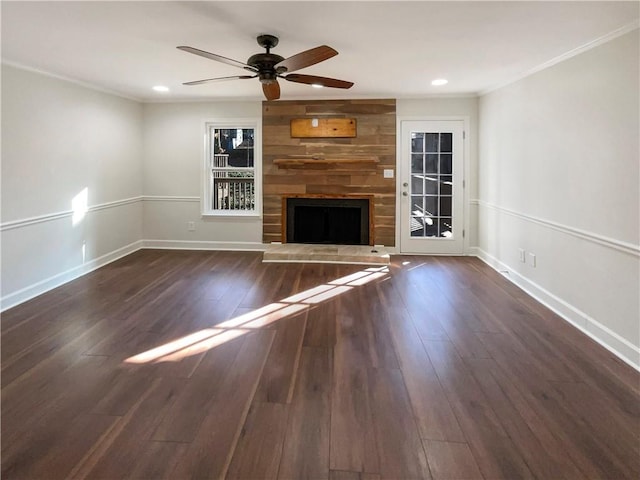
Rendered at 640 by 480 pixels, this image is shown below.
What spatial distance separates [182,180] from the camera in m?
6.42

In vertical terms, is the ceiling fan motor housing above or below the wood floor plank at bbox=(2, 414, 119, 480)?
above

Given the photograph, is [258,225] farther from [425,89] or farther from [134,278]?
[425,89]

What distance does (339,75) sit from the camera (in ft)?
14.8

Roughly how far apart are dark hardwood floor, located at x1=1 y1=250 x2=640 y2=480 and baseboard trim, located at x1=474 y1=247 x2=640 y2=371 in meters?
0.08

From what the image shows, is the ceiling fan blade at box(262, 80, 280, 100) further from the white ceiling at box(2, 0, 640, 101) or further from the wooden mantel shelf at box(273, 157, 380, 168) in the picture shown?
the wooden mantel shelf at box(273, 157, 380, 168)

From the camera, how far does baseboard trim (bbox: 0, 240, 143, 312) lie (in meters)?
3.83

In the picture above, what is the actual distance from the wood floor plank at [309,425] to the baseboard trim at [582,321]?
79.1 inches

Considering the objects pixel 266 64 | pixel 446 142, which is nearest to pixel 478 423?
pixel 266 64

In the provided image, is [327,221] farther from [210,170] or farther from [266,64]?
[266,64]

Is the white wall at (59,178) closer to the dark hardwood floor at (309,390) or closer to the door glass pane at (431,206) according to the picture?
the dark hardwood floor at (309,390)

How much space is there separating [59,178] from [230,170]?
2459 millimetres

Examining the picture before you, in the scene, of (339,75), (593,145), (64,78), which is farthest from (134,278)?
(593,145)

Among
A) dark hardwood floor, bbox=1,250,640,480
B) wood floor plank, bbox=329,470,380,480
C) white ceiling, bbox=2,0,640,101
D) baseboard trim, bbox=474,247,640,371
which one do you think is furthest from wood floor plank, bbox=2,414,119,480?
baseboard trim, bbox=474,247,640,371

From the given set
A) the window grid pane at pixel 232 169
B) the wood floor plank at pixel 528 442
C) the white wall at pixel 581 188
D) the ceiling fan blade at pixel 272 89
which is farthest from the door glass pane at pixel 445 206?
the wood floor plank at pixel 528 442
